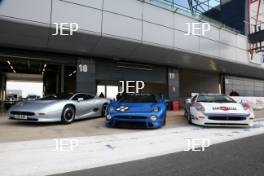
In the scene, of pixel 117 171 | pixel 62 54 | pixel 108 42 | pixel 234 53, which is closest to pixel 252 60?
pixel 234 53

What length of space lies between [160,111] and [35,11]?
6585 millimetres

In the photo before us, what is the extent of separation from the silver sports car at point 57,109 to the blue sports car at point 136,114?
62.4 inches

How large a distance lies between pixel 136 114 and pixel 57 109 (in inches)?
101

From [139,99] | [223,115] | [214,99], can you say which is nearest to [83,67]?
[139,99]

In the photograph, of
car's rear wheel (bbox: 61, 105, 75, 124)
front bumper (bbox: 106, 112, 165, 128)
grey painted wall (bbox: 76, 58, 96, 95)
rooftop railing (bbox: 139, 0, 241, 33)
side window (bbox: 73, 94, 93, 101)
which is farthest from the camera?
rooftop railing (bbox: 139, 0, 241, 33)

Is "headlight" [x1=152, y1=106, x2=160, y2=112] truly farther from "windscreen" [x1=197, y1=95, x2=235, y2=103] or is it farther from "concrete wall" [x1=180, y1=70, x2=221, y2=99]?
"concrete wall" [x1=180, y1=70, x2=221, y2=99]

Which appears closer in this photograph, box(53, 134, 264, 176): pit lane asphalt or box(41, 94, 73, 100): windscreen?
box(53, 134, 264, 176): pit lane asphalt

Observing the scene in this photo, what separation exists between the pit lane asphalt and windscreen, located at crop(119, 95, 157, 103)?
10.9 ft

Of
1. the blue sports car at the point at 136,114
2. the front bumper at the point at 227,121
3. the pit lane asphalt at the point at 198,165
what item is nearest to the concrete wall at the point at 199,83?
the front bumper at the point at 227,121

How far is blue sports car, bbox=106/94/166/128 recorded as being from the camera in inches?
252

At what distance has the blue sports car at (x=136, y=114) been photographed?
21.0ft

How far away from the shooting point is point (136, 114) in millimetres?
6402

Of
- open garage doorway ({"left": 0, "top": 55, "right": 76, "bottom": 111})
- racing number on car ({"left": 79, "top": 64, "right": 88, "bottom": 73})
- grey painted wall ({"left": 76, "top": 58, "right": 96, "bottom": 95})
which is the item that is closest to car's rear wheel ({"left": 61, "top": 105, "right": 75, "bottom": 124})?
open garage doorway ({"left": 0, "top": 55, "right": 76, "bottom": 111})

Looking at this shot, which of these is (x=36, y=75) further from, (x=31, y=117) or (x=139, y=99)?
(x=139, y=99)
